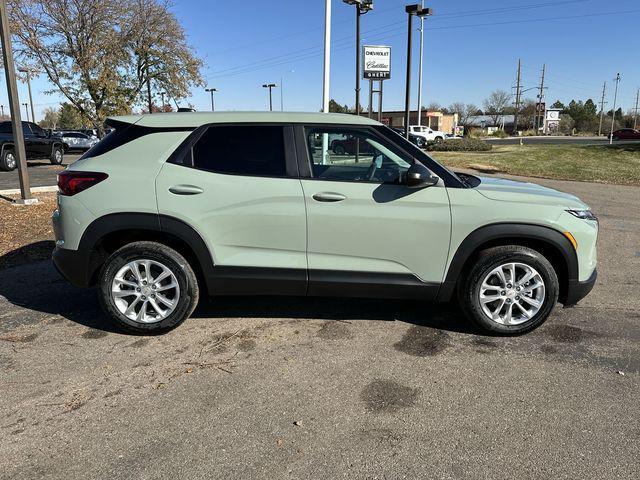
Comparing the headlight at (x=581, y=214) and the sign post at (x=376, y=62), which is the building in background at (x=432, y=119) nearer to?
the sign post at (x=376, y=62)

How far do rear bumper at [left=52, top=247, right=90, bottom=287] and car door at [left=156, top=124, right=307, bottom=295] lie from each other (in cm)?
81

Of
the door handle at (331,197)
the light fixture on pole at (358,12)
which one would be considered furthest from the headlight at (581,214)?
the light fixture on pole at (358,12)

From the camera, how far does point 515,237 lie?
4031mm

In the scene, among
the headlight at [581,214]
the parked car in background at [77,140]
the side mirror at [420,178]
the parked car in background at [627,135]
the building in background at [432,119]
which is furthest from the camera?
the building in background at [432,119]

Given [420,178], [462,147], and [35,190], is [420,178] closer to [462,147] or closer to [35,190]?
[35,190]

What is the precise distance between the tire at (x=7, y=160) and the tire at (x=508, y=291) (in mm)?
17258

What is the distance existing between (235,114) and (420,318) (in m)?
2.39

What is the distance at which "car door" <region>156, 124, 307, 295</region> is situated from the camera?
3990mm

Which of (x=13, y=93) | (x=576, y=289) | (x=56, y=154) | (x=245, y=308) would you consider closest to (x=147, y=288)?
(x=245, y=308)

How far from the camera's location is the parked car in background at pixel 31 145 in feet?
56.2

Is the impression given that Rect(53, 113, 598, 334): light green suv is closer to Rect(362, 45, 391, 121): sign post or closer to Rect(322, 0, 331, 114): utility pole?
Rect(322, 0, 331, 114): utility pole

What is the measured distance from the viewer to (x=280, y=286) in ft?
13.6

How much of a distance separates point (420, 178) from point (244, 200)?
1.36 m

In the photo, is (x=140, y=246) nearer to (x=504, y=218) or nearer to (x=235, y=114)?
(x=235, y=114)
